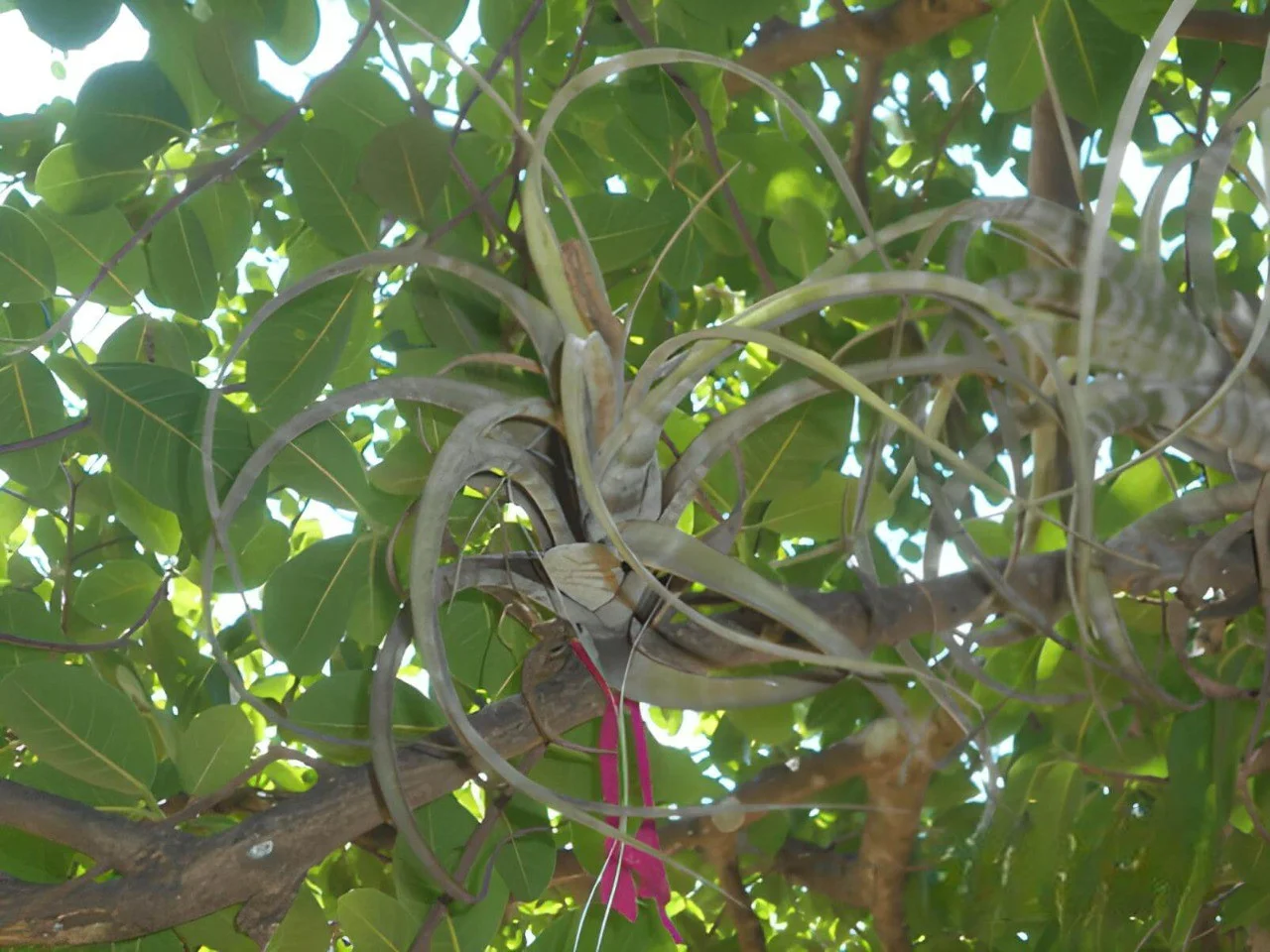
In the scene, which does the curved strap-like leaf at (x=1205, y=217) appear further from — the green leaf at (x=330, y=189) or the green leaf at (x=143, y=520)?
the green leaf at (x=143, y=520)

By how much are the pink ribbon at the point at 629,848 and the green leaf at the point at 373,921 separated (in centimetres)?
20

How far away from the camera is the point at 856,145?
3.83 ft

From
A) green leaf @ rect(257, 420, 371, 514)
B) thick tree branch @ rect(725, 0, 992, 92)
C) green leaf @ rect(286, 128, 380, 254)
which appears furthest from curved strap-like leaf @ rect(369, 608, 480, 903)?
thick tree branch @ rect(725, 0, 992, 92)

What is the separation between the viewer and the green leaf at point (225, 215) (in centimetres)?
87

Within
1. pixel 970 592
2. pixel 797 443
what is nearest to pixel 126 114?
pixel 797 443

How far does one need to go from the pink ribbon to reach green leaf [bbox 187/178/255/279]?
53 cm

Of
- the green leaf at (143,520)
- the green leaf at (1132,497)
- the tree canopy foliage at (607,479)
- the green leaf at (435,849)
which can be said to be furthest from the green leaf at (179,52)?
the green leaf at (1132,497)

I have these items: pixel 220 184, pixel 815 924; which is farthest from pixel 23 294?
pixel 815 924

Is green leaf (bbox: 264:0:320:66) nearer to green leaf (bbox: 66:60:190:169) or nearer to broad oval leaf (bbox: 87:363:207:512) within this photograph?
green leaf (bbox: 66:60:190:169)

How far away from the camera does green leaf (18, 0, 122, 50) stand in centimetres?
70

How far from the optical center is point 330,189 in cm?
73

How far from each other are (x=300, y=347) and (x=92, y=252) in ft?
1.01

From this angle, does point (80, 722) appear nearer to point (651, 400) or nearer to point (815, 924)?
point (651, 400)

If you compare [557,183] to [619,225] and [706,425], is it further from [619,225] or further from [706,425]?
[619,225]
